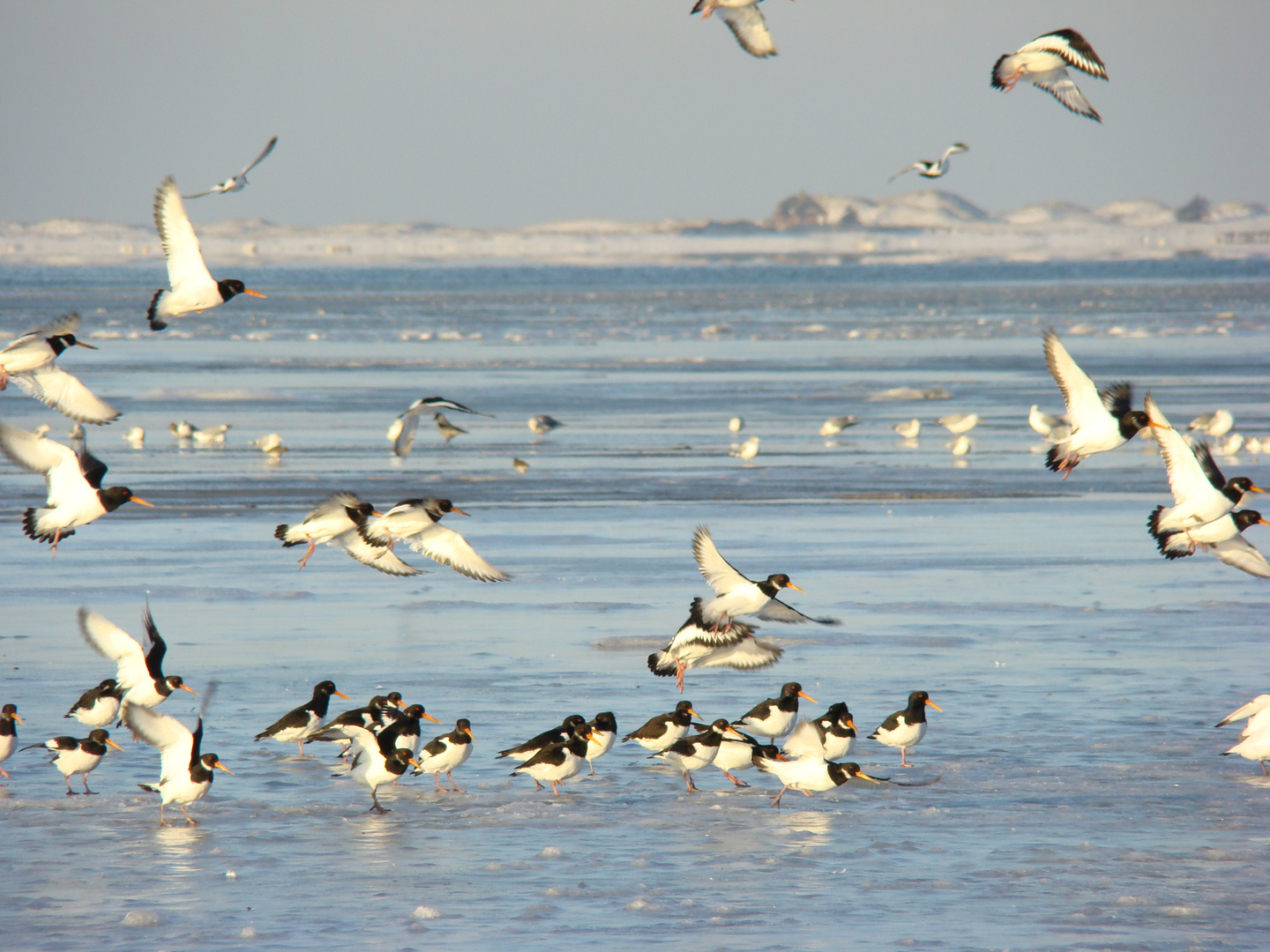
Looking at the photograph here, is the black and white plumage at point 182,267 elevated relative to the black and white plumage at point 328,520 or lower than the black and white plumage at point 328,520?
elevated

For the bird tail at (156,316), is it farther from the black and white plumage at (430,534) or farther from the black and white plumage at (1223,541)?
the black and white plumage at (1223,541)

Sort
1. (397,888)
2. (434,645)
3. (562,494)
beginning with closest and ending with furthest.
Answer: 1. (397,888)
2. (434,645)
3. (562,494)

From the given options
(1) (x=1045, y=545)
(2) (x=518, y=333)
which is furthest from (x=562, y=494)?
(2) (x=518, y=333)

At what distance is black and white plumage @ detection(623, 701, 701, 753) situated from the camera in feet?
29.3

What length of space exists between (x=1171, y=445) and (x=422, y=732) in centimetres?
458

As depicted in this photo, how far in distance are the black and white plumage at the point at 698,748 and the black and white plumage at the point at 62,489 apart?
130 inches

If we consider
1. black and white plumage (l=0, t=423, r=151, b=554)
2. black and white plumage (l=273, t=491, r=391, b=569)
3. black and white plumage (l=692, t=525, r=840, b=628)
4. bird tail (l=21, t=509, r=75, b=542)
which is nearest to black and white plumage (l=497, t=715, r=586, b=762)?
black and white plumage (l=692, t=525, r=840, b=628)

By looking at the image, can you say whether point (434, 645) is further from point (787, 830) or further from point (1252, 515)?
point (1252, 515)

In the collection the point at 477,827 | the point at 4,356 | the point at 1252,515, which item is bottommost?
the point at 477,827

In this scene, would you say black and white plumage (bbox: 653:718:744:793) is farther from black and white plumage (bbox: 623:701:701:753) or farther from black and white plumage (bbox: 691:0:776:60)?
black and white plumage (bbox: 691:0:776:60)

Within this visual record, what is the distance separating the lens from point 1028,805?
26.9 feet

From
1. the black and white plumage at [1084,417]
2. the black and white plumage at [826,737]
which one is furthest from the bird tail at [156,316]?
the black and white plumage at [1084,417]

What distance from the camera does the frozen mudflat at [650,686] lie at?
683cm

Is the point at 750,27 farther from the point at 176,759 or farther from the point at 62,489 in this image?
the point at 176,759
